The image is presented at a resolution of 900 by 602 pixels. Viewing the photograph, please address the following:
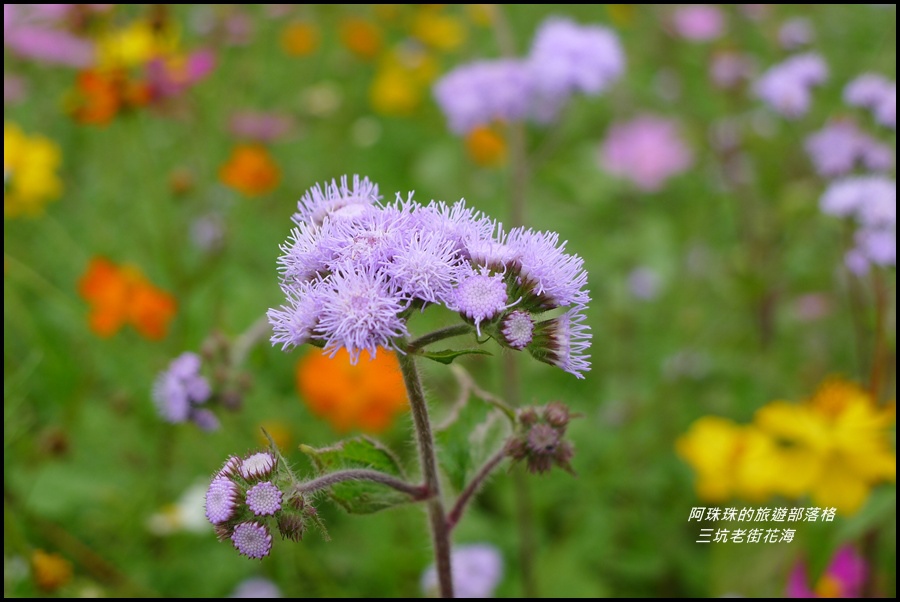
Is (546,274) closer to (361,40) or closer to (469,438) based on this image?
(469,438)

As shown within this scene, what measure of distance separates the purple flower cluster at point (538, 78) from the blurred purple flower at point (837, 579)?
5.36ft

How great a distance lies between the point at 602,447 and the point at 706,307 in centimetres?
98

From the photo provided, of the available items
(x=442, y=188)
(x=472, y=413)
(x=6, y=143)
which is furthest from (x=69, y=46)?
(x=472, y=413)

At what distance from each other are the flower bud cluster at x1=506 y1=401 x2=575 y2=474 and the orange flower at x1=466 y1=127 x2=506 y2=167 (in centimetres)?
292

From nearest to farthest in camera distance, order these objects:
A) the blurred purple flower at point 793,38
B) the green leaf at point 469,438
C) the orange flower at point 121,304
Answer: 1. the green leaf at point 469,438
2. the orange flower at point 121,304
3. the blurred purple flower at point 793,38

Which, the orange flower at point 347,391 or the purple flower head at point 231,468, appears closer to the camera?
the purple flower head at point 231,468

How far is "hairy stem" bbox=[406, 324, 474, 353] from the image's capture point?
1.19 metres

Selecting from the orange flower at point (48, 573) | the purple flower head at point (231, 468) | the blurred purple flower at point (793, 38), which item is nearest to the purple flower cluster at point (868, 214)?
the blurred purple flower at point (793, 38)

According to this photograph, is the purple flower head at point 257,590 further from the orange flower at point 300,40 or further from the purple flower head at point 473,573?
the orange flower at point 300,40

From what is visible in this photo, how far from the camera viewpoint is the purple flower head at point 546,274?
1217 mm

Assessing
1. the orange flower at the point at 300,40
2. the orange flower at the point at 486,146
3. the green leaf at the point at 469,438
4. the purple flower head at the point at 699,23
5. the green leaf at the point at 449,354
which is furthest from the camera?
the purple flower head at the point at 699,23

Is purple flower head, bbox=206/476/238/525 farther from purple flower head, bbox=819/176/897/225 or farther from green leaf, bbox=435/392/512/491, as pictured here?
purple flower head, bbox=819/176/897/225

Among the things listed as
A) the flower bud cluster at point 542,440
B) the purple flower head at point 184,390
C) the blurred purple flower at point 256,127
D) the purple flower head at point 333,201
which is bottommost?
the flower bud cluster at point 542,440

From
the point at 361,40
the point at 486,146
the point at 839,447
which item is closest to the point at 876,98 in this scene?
the point at 839,447
